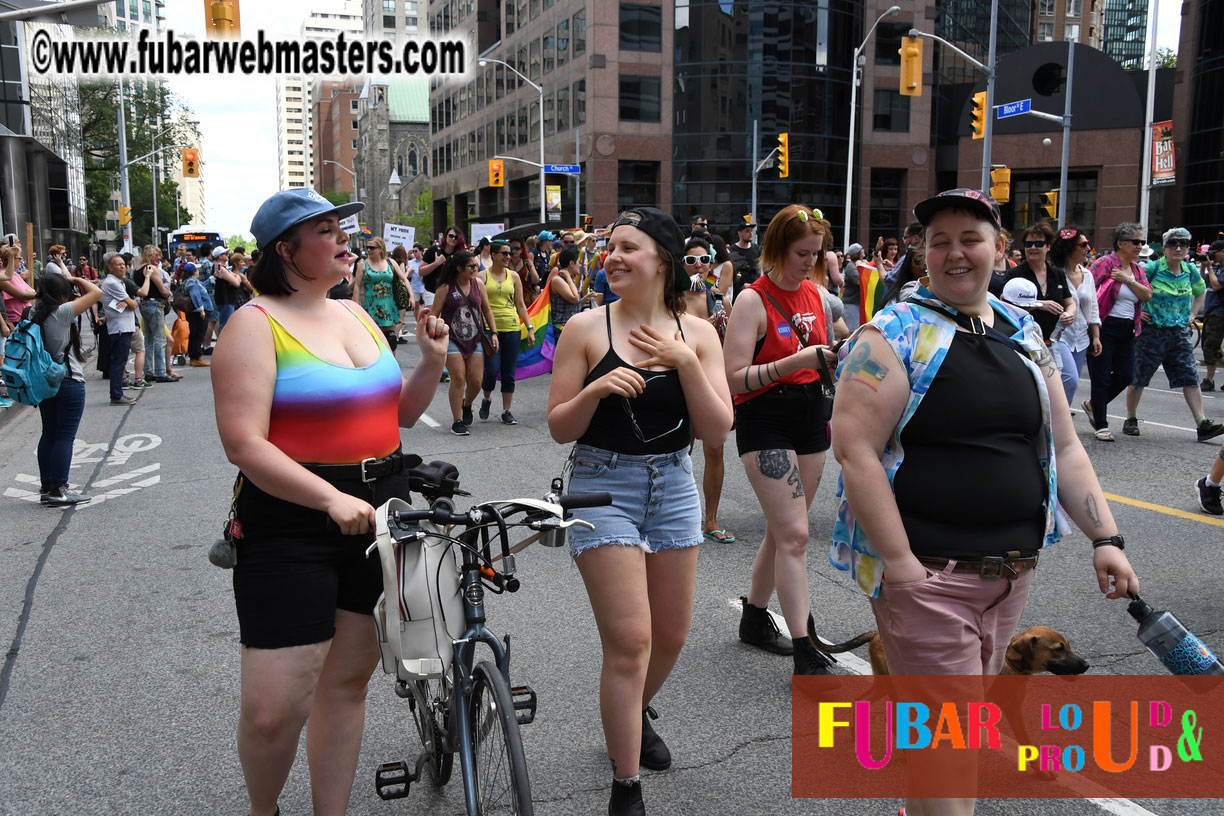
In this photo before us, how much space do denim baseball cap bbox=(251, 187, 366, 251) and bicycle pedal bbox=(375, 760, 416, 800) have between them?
1.62 m

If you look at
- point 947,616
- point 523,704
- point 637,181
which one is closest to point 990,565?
point 947,616

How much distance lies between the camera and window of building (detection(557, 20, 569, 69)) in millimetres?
59688

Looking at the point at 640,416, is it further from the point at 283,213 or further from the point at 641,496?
the point at 283,213

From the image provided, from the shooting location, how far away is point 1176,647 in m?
2.54

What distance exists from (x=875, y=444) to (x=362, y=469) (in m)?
1.37

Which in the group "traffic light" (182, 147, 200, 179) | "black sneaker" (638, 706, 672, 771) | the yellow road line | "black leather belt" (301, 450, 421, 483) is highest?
"traffic light" (182, 147, 200, 179)

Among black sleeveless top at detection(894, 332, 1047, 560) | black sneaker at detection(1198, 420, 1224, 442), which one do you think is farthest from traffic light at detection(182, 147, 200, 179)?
black sleeveless top at detection(894, 332, 1047, 560)

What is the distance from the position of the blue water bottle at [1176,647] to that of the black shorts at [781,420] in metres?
1.97

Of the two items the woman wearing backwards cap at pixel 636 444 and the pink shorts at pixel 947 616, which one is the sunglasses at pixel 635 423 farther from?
the pink shorts at pixel 947 616

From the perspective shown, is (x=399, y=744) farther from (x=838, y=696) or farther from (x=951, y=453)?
(x=951, y=453)

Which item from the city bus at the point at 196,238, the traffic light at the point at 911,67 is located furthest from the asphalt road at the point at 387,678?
the city bus at the point at 196,238

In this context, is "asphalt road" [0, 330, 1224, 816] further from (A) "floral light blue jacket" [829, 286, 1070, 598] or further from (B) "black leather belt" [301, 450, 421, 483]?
(B) "black leather belt" [301, 450, 421, 483]

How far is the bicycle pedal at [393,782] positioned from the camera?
10.2ft

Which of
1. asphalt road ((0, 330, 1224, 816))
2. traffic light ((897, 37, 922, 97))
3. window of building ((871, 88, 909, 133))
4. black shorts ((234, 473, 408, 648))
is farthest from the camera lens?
window of building ((871, 88, 909, 133))
